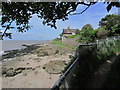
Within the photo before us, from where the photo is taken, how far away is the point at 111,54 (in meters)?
7.23

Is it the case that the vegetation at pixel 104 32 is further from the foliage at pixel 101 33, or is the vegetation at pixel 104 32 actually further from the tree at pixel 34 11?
the tree at pixel 34 11

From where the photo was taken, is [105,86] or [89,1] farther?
[105,86]

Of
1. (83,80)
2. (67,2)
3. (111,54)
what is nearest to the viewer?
(67,2)

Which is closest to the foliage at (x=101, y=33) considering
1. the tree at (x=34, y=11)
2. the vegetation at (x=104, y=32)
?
the vegetation at (x=104, y=32)

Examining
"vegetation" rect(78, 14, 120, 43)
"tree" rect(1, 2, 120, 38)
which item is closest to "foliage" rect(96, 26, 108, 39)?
"vegetation" rect(78, 14, 120, 43)

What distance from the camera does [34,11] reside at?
265 centimetres

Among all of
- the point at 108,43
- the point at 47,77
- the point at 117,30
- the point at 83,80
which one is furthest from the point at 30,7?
the point at 117,30

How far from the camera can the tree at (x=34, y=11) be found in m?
2.23

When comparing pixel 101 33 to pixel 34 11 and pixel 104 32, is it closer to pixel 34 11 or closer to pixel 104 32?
pixel 104 32

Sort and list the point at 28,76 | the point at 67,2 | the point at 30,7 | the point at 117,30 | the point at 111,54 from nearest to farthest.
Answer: the point at 30,7, the point at 67,2, the point at 111,54, the point at 28,76, the point at 117,30

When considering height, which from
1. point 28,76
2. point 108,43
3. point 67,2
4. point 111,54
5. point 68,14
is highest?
point 67,2

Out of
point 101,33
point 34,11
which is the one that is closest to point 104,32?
point 101,33

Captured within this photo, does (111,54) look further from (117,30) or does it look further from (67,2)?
(117,30)

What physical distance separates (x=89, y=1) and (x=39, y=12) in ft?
3.96
